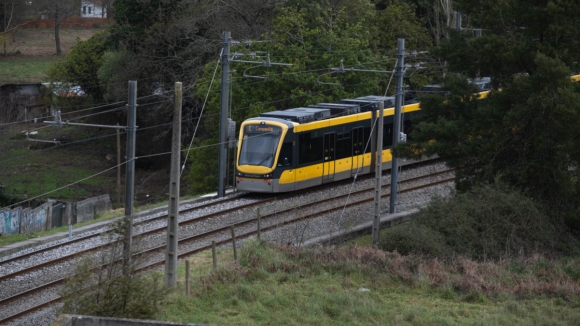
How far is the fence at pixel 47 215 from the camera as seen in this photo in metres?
31.9

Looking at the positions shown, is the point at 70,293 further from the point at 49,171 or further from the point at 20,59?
the point at 20,59

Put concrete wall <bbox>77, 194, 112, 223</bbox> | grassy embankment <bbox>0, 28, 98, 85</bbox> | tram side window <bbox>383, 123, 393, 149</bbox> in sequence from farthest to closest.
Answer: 1. grassy embankment <bbox>0, 28, 98, 85</bbox>
2. concrete wall <bbox>77, 194, 112, 223</bbox>
3. tram side window <bbox>383, 123, 393, 149</bbox>

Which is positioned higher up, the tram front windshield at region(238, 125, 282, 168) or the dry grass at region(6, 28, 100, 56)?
the dry grass at region(6, 28, 100, 56)

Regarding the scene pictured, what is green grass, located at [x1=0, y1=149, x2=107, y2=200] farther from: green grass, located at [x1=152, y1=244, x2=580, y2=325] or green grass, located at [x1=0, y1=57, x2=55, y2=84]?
green grass, located at [x1=152, y1=244, x2=580, y2=325]

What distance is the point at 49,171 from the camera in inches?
1919

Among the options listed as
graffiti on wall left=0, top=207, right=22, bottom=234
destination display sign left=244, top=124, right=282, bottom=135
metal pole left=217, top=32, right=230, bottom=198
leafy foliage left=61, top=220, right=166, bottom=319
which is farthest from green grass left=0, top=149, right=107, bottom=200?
leafy foliage left=61, top=220, right=166, bottom=319

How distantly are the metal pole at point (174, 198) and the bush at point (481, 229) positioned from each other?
626 centimetres

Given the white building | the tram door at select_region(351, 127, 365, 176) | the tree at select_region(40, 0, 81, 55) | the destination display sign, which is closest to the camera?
the destination display sign

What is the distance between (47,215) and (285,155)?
12502mm

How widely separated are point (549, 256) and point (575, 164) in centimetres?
322

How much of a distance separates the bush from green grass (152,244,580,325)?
2379 mm

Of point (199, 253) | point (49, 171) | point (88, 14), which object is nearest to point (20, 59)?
point (88, 14)

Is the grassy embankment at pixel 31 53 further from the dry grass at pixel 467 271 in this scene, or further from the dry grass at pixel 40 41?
the dry grass at pixel 467 271

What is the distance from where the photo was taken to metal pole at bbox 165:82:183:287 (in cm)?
1612
